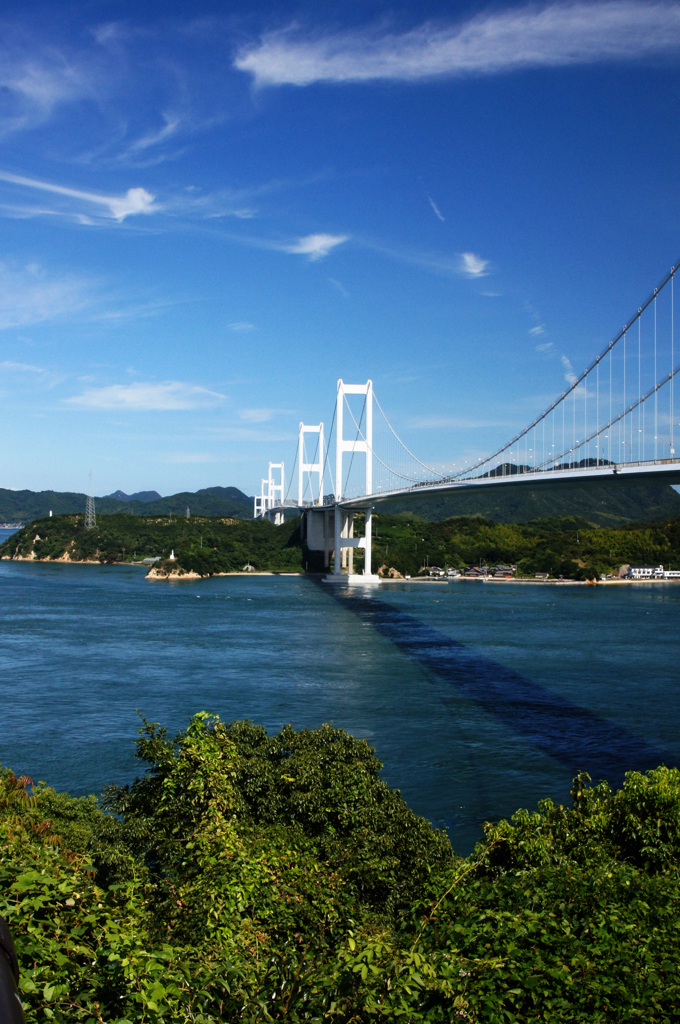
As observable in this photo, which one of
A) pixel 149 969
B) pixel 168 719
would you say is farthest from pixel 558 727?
pixel 149 969

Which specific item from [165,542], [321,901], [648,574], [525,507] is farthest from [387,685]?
[525,507]

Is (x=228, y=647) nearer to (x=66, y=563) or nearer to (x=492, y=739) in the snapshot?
(x=492, y=739)

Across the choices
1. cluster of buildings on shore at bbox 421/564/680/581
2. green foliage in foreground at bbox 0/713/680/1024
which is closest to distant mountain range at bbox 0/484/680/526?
cluster of buildings on shore at bbox 421/564/680/581

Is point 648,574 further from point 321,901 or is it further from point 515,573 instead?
point 321,901

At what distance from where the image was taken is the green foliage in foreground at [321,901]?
2.17 metres

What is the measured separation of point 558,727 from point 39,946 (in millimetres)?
10949

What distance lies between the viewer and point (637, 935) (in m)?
3.08

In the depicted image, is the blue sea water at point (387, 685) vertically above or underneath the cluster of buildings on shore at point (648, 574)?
underneath

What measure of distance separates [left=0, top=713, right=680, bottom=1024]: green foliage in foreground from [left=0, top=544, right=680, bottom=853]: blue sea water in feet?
8.13

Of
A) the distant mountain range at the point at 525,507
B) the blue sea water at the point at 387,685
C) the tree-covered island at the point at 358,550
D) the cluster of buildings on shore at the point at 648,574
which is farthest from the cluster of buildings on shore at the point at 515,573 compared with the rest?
the distant mountain range at the point at 525,507

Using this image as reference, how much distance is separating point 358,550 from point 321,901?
45740 millimetres

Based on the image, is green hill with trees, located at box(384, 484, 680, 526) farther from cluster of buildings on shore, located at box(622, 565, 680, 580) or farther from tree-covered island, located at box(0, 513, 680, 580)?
cluster of buildings on shore, located at box(622, 565, 680, 580)

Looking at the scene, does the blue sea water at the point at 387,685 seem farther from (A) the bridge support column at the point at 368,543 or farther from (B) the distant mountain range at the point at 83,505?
(B) the distant mountain range at the point at 83,505

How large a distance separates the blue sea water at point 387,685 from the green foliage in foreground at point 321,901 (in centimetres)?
248
